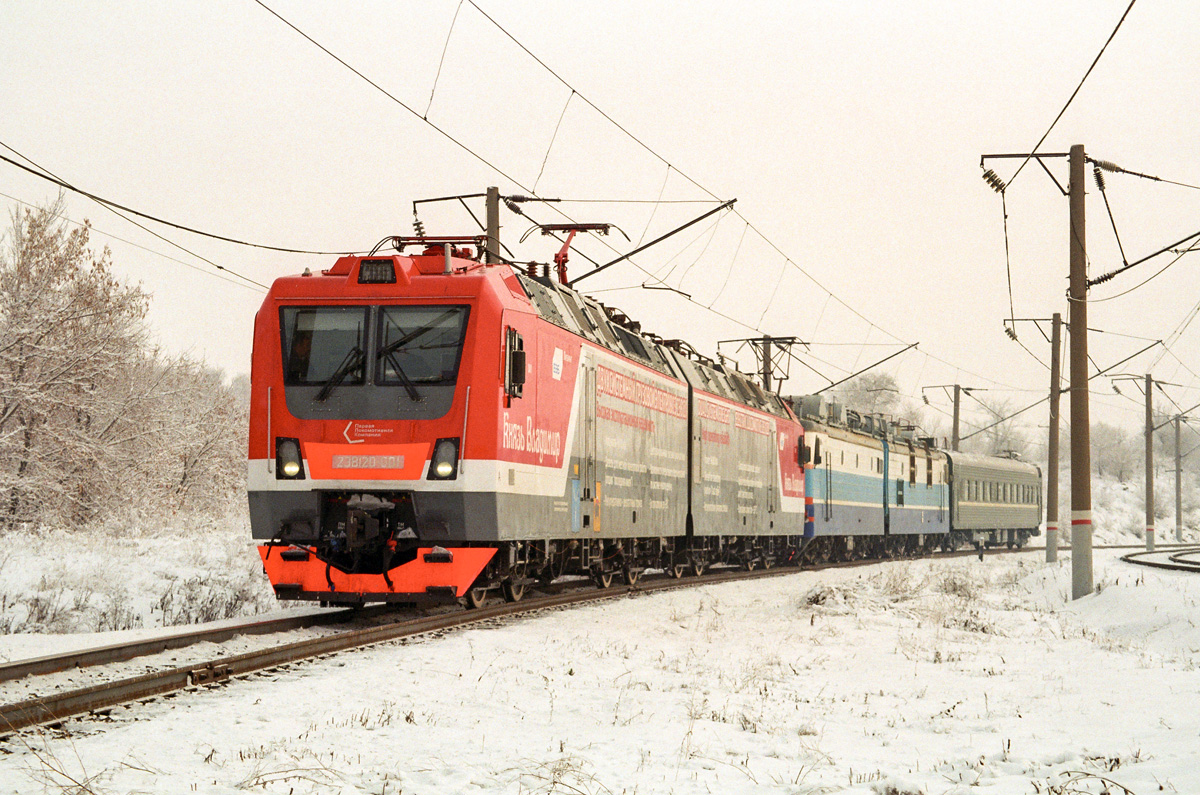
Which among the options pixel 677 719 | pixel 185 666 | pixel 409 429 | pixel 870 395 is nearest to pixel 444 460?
pixel 409 429

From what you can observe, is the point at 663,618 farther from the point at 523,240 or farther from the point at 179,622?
the point at 523,240

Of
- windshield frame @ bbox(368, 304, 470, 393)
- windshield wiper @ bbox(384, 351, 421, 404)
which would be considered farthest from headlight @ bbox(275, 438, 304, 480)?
windshield wiper @ bbox(384, 351, 421, 404)

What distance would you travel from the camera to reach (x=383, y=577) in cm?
1113

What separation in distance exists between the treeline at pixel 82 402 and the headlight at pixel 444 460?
567 inches

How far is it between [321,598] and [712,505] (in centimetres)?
1020

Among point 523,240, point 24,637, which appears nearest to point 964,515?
point 523,240

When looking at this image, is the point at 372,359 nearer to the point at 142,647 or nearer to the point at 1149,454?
the point at 142,647

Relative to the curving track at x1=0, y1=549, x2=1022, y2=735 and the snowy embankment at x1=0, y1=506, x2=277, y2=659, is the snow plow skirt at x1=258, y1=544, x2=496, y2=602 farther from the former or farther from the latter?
the snowy embankment at x1=0, y1=506, x2=277, y2=659

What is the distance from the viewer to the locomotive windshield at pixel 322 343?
11.5m

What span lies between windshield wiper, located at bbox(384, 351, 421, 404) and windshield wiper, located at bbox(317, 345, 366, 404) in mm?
314

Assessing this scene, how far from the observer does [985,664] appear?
9930mm

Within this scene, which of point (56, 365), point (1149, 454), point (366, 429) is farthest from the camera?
point (1149, 454)

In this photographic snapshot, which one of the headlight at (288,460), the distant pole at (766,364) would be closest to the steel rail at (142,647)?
the headlight at (288,460)

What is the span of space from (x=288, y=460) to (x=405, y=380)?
1433mm
